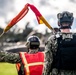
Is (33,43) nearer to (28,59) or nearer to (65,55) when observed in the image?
(28,59)

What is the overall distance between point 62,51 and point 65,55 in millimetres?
89

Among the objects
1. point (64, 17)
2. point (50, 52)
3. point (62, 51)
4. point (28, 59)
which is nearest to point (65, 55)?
point (62, 51)

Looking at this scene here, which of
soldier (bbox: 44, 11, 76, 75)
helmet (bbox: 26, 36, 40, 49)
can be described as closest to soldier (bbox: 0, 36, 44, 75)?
helmet (bbox: 26, 36, 40, 49)

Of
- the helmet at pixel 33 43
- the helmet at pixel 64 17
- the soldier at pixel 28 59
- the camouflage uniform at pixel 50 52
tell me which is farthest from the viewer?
the helmet at pixel 33 43

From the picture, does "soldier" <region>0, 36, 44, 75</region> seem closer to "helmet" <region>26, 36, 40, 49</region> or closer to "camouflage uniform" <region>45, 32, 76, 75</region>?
"helmet" <region>26, 36, 40, 49</region>

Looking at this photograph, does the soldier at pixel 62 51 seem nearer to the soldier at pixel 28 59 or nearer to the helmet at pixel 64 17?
the helmet at pixel 64 17

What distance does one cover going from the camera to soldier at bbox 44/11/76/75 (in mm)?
9086

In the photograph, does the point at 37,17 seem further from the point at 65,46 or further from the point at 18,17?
the point at 65,46

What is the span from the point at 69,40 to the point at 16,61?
4.97 ft

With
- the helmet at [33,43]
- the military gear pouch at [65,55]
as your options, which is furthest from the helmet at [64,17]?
the helmet at [33,43]

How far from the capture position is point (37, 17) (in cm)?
1153

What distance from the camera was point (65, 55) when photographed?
9133 millimetres

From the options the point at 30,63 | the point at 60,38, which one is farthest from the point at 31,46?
the point at 60,38

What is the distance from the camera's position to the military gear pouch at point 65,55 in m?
9.12
